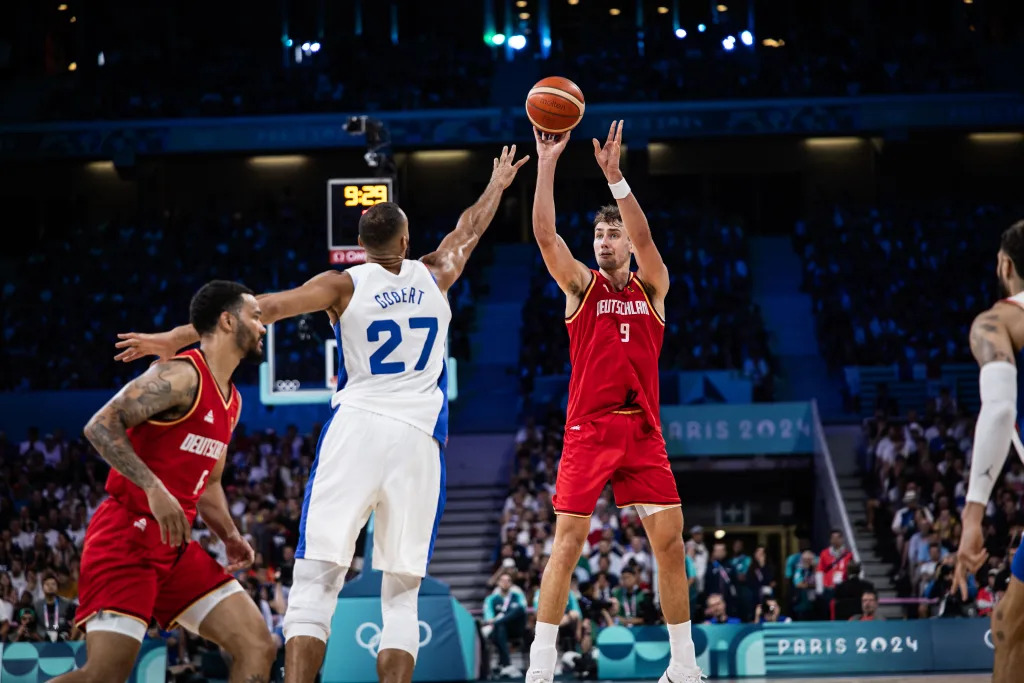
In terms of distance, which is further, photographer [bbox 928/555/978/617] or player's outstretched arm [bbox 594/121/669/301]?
photographer [bbox 928/555/978/617]

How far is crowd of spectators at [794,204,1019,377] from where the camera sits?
2216 cm

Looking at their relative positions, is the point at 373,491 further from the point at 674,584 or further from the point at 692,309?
the point at 692,309

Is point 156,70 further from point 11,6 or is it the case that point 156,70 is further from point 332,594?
point 332,594

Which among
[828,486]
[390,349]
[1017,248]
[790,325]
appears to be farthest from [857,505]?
[390,349]

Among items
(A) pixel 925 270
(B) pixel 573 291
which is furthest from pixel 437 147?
(B) pixel 573 291

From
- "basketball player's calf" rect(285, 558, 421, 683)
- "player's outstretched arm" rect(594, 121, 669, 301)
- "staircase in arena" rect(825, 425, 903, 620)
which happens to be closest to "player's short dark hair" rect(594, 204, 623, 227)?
"player's outstretched arm" rect(594, 121, 669, 301)

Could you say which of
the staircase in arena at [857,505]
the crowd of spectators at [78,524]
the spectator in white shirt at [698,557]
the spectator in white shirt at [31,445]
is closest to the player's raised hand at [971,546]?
the crowd of spectators at [78,524]

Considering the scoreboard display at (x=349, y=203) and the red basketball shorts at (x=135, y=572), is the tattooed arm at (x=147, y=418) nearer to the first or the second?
the red basketball shorts at (x=135, y=572)

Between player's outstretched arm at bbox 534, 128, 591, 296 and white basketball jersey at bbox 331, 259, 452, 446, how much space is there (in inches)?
48.0

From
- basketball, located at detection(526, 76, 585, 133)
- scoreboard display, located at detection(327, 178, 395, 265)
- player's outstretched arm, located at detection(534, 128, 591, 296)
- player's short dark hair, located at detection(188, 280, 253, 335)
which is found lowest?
player's short dark hair, located at detection(188, 280, 253, 335)

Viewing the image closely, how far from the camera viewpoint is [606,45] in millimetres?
28375

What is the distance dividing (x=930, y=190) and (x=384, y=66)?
1308 cm

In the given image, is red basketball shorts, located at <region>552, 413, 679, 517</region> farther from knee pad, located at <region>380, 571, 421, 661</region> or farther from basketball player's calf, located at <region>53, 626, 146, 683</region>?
basketball player's calf, located at <region>53, 626, 146, 683</region>

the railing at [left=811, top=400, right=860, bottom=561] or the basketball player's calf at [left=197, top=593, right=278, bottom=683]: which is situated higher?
the railing at [left=811, top=400, right=860, bottom=561]
